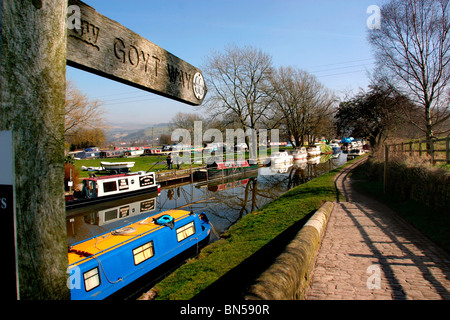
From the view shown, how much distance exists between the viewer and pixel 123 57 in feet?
5.65

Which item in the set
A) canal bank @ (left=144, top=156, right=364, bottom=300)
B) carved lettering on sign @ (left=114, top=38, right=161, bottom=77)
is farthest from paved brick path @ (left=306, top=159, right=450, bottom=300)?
carved lettering on sign @ (left=114, top=38, right=161, bottom=77)

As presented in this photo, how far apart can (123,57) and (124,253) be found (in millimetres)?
7507

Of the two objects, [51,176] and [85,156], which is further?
[85,156]

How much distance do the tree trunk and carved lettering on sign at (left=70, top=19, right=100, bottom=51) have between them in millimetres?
187

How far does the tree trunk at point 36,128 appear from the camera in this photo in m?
1.13

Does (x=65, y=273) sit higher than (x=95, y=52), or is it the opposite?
(x=95, y=52)

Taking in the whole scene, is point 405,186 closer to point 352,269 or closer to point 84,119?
point 352,269

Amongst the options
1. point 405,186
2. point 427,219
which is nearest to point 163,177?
point 405,186

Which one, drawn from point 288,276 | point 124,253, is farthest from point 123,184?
point 288,276

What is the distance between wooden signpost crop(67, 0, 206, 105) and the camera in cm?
151

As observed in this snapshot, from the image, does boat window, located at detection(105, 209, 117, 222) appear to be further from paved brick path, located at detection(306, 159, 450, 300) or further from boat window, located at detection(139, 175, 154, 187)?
paved brick path, located at detection(306, 159, 450, 300)

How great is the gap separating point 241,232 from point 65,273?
11.2m

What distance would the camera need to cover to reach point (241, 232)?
39.6 feet

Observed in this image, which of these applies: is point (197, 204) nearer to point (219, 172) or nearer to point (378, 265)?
point (219, 172)
